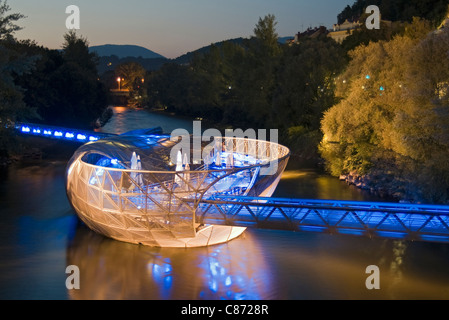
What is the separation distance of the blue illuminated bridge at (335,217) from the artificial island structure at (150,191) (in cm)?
80

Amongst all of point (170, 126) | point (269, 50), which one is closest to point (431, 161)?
point (269, 50)

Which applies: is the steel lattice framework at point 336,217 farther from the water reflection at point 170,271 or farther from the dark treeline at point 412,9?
the dark treeline at point 412,9

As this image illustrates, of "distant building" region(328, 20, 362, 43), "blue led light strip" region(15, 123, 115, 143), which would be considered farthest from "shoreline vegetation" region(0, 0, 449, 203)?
"distant building" region(328, 20, 362, 43)

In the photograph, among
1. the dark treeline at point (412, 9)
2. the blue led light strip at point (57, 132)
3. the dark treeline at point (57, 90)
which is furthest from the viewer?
the dark treeline at point (412, 9)

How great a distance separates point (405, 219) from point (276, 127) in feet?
106

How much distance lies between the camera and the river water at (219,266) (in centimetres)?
1516

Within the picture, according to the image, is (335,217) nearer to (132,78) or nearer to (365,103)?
(365,103)

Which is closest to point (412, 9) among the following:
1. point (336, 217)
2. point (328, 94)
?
point (328, 94)

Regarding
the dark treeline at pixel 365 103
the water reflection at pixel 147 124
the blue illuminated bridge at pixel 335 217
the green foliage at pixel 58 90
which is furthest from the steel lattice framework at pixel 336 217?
the water reflection at pixel 147 124

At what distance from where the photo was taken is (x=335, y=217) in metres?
16.4

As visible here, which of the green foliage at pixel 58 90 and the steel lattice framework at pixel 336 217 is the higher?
the green foliage at pixel 58 90

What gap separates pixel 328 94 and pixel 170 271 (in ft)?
95.6

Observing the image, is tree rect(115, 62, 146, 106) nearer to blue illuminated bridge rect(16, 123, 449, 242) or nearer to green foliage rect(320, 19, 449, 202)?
green foliage rect(320, 19, 449, 202)
